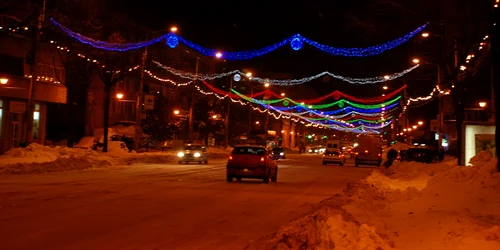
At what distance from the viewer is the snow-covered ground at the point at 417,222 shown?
8.24 meters

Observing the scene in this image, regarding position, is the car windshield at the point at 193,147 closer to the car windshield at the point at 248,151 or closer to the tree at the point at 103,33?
the tree at the point at 103,33

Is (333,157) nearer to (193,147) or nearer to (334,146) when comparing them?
(334,146)

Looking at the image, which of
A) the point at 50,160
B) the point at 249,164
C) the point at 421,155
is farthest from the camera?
the point at 421,155

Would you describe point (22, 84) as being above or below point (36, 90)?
above

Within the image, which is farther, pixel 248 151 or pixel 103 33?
pixel 103 33

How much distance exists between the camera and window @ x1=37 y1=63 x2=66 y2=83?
41688 millimetres

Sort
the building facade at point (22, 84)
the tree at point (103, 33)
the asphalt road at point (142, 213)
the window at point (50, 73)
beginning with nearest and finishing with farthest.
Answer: the asphalt road at point (142, 213) < the building facade at point (22, 84) < the window at point (50, 73) < the tree at point (103, 33)

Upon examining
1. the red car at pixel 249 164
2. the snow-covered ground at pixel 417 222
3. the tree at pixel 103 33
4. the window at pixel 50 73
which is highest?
the tree at pixel 103 33

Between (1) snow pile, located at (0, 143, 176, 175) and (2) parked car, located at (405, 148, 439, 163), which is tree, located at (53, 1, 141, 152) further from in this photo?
(2) parked car, located at (405, 148, 439, 163)

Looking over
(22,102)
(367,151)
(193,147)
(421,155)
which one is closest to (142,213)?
(22,102)

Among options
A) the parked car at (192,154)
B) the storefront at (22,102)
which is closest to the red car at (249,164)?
the storefront at (22,102)

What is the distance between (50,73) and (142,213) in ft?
108

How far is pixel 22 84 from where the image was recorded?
3934 cm

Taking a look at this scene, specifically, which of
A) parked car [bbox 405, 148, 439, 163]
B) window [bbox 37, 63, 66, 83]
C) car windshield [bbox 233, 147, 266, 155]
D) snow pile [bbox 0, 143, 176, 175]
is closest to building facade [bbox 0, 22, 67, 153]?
window [bbox 37, 63, 66, 83]
